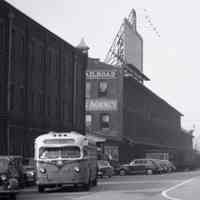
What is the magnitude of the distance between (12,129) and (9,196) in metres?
21.8

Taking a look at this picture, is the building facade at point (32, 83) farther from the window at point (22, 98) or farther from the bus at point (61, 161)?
the bus at point (61, 161)

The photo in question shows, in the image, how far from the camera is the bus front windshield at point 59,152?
1319 inches

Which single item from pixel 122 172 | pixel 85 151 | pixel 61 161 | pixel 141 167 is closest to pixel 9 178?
pixel 61 161

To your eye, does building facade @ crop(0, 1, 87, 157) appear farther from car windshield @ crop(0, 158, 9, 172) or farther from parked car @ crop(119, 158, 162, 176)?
car windshield @ crop(0, 158, 9, 172)

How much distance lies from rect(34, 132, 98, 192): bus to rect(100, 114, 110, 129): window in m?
48.0

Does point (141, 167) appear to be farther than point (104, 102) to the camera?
No

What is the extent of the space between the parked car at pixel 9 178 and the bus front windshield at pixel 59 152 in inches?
194

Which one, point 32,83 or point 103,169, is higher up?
point 32,83

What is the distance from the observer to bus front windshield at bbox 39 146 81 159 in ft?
110

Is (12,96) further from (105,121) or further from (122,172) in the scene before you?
(105,121)

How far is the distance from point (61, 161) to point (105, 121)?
5022cm

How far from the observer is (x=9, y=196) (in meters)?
27.2

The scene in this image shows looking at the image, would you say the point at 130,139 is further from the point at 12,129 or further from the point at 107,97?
the point at 12,129

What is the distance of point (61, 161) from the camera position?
3309cm
